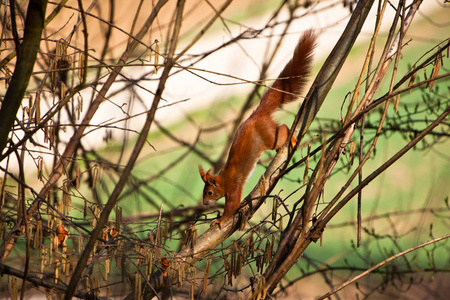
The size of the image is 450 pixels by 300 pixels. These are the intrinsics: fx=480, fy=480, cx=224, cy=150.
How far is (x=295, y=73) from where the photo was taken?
2.48 m

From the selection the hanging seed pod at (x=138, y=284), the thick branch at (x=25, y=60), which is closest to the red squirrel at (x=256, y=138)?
the hanging seed pod at (x=138, y=284)

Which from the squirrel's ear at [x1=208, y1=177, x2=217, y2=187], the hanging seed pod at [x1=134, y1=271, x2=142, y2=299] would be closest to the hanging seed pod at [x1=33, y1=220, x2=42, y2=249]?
the hanging seed pod at [x1=134, y1=271, x2=142, y2=299]

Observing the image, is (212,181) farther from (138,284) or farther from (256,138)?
(138,284)

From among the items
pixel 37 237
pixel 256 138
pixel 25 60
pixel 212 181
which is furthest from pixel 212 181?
pixel 25 60

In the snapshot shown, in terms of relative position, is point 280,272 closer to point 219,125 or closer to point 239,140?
point 239,140

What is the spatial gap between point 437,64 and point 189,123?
250 cm

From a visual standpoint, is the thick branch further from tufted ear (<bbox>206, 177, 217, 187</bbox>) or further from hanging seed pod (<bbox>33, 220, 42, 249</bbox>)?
tufted ear (<bbox>206, 177, 217, 187</bbox>)

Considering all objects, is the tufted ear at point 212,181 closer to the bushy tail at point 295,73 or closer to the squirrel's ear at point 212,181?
the squirrel's ear at point 212,181

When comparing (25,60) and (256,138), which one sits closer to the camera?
(25,60)

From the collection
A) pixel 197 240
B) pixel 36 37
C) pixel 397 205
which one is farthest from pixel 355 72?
pixel 36 37

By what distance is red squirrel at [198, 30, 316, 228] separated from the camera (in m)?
2.55

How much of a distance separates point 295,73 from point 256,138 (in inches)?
18.5

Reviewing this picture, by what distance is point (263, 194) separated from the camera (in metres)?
1.60

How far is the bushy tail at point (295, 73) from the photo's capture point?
94.6 inches
